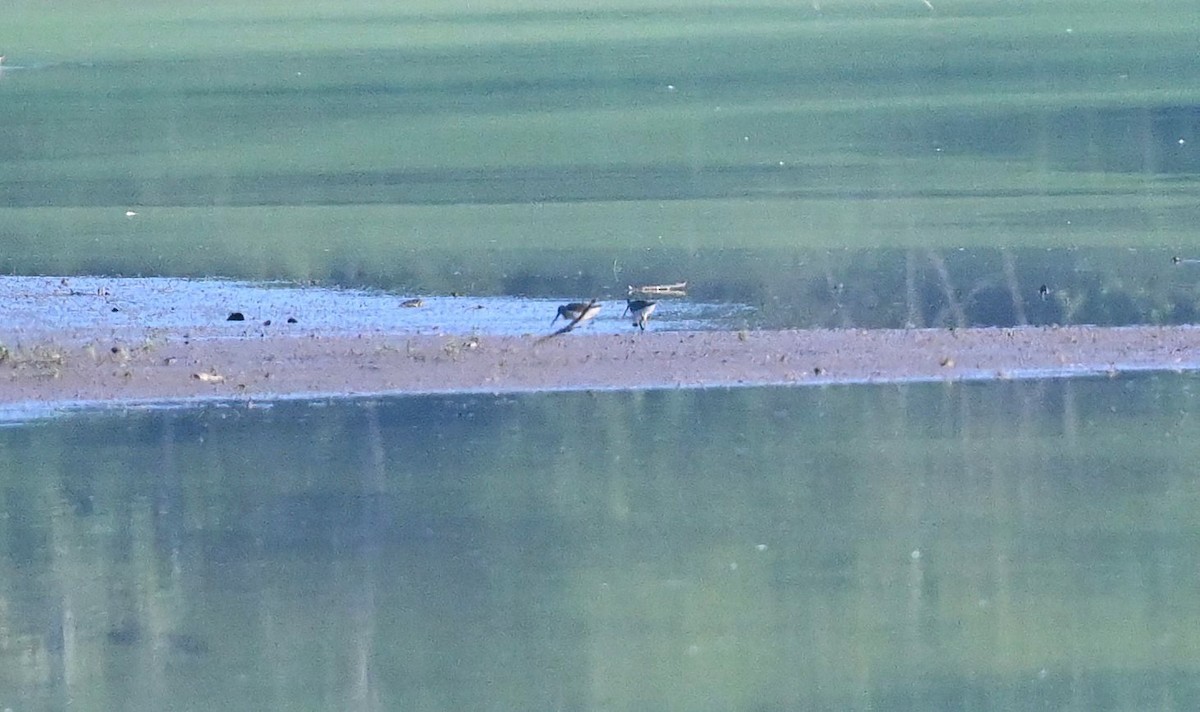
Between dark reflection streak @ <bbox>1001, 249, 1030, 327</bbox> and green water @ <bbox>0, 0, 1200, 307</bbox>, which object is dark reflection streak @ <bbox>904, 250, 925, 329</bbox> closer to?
green water @ <bbox>0, 0, 1200, 307</bbox>

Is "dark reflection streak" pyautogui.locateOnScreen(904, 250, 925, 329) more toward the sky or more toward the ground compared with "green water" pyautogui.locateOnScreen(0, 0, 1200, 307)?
more toward the ground

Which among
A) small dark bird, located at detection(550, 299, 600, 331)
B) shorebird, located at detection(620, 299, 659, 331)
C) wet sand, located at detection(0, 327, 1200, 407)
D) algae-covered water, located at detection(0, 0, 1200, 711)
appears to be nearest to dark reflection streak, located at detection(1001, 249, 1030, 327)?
algae-covered water, located at detection(0, 0, 1200, 711)

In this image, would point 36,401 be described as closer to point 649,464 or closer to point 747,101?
point 649,464

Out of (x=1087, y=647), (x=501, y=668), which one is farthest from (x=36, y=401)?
(x=1087, y=647)

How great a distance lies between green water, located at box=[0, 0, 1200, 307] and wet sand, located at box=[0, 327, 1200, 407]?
113 centimetres

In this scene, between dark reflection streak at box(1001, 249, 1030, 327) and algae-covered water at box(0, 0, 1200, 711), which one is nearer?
algae-covered water at box(0, 0, 1200, 711)

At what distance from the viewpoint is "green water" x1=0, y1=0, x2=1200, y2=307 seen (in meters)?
13.2

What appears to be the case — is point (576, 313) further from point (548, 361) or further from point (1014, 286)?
point (1014, 286)

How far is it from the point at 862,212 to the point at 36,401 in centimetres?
671

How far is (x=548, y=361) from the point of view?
32.1ft

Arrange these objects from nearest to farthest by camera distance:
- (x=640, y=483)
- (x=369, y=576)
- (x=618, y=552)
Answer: (x=369, y=576) → (x=618, y=552) → (x=640, y=483)

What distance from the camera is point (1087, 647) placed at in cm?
664

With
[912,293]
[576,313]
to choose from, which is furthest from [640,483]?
[912,293]

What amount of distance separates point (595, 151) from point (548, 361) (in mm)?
8981
